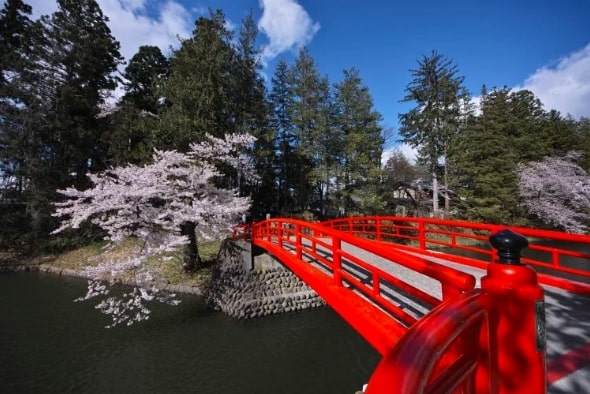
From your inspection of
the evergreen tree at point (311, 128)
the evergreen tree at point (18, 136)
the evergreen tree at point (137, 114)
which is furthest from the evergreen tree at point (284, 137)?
the evergreen tree at point (18, 136)

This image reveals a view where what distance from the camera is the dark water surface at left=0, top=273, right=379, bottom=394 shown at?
20.2 ft

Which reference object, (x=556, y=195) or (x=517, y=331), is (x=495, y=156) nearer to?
(x=556, y=195)

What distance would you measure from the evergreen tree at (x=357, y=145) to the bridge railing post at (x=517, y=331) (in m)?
17.0

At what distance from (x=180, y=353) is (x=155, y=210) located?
4609mm

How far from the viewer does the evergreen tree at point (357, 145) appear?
18094mm

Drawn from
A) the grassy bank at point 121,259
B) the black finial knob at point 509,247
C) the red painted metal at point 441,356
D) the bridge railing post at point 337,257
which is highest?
the black finial knob at point 509,247

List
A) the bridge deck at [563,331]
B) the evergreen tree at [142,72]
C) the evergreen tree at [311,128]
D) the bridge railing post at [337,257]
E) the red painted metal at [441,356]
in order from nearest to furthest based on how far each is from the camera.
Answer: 1. the red painted metal at [441,356]
2. the bridge deck at [563,331]
3. the bridge railing post at [337,257]
4. the evergreen tree at [311,128]
5. the evergreen tree at [142,72]

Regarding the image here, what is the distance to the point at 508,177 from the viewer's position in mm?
21562

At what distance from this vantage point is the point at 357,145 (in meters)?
18.2

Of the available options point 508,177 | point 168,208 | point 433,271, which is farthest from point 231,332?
point 508,177

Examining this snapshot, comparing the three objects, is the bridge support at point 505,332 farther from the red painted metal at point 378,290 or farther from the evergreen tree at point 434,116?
the evergreen tree at point 434,116

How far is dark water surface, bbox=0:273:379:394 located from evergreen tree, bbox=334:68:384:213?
9.87m

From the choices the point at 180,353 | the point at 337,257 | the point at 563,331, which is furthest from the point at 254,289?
the point at 563,331

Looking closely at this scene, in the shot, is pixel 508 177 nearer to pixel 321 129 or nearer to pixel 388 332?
pixel 321 129
